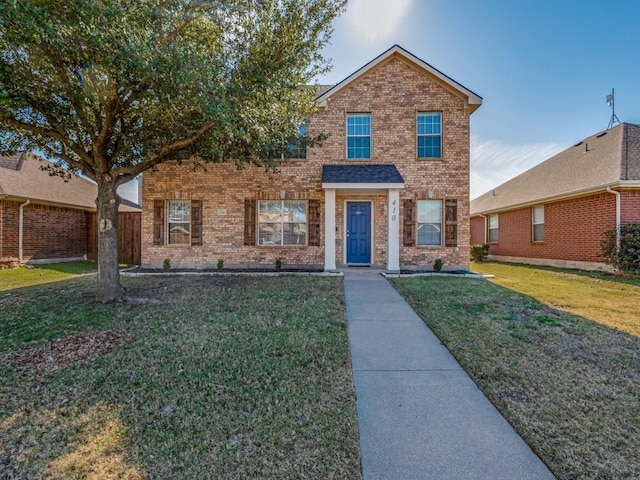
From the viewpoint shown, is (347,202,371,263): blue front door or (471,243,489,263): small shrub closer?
(347,202,371,263): blue front door

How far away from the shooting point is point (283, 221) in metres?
11.3

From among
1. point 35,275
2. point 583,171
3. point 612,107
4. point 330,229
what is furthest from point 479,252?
point 35,275

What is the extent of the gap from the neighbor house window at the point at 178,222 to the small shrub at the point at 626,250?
1476 cm

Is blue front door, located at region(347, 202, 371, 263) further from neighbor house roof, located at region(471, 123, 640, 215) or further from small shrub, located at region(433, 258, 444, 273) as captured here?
neighbor house roof, located at region(471, 123, 640, 215)

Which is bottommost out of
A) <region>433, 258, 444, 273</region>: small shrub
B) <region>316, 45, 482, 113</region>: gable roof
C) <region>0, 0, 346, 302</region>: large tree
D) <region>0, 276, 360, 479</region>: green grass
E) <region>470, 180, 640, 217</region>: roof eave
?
<region>0, 276, 360, 479</region>: green grass

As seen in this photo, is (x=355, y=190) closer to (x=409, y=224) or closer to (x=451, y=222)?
(x=409, y=224)

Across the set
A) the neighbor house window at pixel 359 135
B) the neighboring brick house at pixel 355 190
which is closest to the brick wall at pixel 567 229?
the neighboring brick house at pixel 355 190

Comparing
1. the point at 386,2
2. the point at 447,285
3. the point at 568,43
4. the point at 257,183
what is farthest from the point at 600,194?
the point at 257,183

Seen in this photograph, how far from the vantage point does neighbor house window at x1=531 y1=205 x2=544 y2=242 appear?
1393cm

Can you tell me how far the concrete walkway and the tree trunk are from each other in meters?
5.33

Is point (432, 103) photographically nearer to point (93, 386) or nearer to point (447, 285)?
point (447, 285)

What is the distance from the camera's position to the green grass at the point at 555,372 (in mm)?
2320

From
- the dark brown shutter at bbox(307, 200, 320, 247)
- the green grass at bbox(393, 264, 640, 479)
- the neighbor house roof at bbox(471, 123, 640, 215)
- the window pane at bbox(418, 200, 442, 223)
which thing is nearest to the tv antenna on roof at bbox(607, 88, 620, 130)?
the neighbor house roof at bbox(471, 123, 640, 215)

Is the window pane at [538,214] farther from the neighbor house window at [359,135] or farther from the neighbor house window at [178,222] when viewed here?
the neighbor house window at [178,222]
